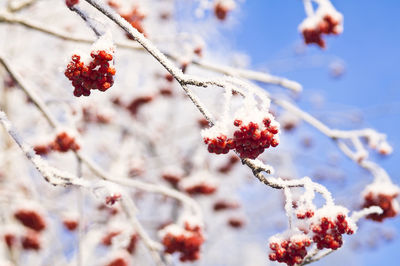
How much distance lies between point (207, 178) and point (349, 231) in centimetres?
293

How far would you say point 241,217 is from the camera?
6.39 meters

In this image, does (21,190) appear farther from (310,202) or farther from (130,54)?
(310,202)

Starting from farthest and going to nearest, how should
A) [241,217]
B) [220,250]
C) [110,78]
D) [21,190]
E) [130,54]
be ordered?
1. [220,250]
2. [130,54]
3. [241,217]
4. [21,190]
5. [110,78]

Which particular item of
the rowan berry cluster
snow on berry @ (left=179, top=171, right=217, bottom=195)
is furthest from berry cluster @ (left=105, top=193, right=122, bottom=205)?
the rowan berry cluster

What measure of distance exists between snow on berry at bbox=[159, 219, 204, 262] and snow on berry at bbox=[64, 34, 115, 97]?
1282mm

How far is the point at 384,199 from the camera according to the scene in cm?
255

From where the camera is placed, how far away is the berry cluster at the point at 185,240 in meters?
2.54

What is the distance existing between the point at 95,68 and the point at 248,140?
598 millimetres

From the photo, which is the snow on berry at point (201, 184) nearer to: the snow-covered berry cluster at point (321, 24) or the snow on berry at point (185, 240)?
the snow on berry at point (185, 240)

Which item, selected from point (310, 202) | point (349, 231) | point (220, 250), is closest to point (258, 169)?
point (310, 202)

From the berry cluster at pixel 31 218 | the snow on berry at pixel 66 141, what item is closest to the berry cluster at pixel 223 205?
the berry cluster at pixel 31 218

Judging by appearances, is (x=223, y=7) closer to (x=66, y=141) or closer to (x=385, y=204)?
(x=66, y=141)

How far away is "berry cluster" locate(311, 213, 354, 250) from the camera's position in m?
1.58

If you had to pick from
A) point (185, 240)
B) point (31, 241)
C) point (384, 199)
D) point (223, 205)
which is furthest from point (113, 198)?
Answer: point (223, 205)
